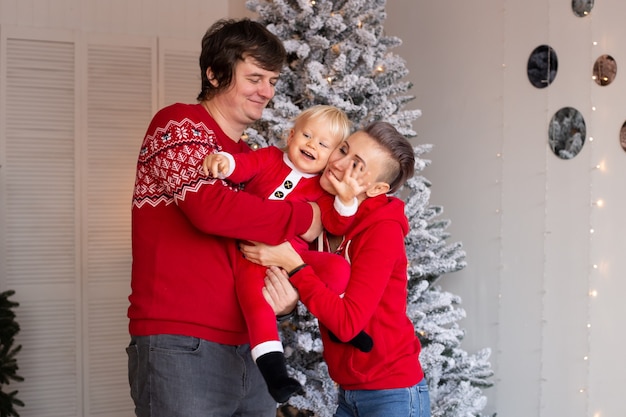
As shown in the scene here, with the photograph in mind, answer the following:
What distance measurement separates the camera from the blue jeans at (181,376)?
5.67 ft

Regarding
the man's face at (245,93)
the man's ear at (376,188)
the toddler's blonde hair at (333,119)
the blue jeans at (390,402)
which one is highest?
the man's face at (245,93)

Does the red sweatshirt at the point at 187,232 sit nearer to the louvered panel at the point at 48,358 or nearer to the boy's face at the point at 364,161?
the boy's face at the point at 364,161

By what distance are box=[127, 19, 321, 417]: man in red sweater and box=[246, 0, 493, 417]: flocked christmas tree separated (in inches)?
38.9

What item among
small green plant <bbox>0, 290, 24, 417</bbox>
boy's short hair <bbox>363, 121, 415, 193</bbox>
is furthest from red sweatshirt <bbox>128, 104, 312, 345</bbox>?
small green plant <bbox>0, 290, 24, 417</bbox>

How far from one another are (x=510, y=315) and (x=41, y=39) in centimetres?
323

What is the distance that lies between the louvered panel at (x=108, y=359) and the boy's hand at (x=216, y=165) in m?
3.17

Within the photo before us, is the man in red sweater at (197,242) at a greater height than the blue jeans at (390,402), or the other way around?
the man in red sweater at (197,242)

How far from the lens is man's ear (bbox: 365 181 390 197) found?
5.89 feet

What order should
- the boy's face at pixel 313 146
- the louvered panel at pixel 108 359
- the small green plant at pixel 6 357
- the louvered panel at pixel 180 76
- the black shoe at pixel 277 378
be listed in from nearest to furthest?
the black shoe at pixel 277 378 → the boy's face at pixel 313 146 → the small green plant at pixel 6 357 → the louvered panel at pixel 108 359 → the louvered panel at pixel 180 76

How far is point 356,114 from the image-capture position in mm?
2998

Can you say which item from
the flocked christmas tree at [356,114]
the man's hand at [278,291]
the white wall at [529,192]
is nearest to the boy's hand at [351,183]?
the man's hand at [278,291]

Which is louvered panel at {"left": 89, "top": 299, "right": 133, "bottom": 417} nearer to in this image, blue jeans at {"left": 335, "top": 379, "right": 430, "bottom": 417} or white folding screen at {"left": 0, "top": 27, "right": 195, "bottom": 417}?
white folding screen at {"left": 0, "top": 27, "right": 195, "bottom": 417}

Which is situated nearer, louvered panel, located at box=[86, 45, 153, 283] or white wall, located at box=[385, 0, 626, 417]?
white wall, located at box=[385, 0, 626, 417]

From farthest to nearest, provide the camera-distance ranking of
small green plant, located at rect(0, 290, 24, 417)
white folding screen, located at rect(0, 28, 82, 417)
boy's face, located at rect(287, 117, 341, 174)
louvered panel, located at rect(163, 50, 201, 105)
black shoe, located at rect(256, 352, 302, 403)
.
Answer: louvered panel, located at rect(163, 50, 201, 105)
white folding screen, located at rect(0, 28, 82, 417)
small green plant, located at rect(0, 290, 24, 417)
boy's face, located at rect(287, 117, 341, 174)
black shoe, located at rect(256, 352, 302, 403)
